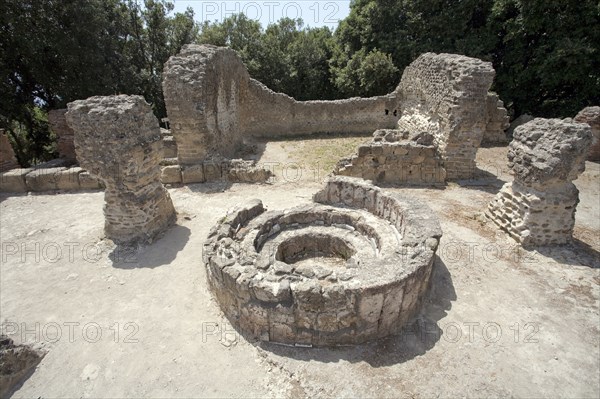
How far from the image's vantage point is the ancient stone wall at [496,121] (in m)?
15.2

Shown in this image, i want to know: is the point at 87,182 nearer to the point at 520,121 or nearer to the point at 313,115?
the point at 313,115

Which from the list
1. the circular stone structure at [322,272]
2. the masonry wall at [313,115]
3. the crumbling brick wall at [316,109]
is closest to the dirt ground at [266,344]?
the circular stone structure at [322,272]

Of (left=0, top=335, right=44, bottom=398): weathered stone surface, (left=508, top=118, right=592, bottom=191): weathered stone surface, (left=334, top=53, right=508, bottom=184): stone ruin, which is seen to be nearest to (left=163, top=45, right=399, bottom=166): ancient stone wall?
Answer: (left=334, top=53, right=508, bottom=184): stone ruin

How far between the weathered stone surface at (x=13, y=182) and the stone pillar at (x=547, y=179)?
14.0 metres

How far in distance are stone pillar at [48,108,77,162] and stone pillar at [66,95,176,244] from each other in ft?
22.2

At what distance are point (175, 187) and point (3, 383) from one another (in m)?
6.99

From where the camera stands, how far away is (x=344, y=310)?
498 cm

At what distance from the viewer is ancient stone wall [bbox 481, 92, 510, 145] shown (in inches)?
598

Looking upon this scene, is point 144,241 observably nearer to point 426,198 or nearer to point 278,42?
point 426,198

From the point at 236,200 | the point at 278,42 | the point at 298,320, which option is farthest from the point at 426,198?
the point at 278,42

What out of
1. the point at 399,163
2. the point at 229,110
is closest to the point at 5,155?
the point at 229,110

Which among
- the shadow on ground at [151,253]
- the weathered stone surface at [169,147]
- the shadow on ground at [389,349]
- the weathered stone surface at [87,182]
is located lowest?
the shadow on ground at [389,349]

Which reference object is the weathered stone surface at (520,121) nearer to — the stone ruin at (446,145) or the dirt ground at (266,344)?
the stone ruin at (446,145)

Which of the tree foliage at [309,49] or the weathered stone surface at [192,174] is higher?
the tree foliage at [309,49]
